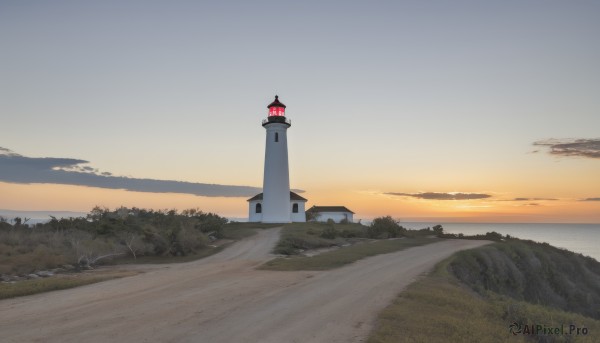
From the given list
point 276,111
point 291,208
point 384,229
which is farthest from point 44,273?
point 291,208

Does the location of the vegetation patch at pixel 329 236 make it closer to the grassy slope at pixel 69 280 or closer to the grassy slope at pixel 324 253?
the grassy slope at pixel 324 253

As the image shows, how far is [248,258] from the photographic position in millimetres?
25906

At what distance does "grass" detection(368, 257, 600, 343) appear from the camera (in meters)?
10.5

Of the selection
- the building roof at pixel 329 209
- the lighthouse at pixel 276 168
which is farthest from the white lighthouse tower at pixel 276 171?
the building roof at pixel 329 209

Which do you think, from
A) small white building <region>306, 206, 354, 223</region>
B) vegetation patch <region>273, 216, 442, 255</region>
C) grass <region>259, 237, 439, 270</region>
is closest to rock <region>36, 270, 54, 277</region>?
grass <region>259, 237, 439, 270</region>

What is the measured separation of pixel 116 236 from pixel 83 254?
6.69 meters

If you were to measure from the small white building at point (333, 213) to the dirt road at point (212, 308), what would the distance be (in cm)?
5603

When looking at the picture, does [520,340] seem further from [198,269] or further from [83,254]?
[83,254]

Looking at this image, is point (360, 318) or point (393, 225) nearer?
point (360, 318)

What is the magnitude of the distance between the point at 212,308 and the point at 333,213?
6637cm

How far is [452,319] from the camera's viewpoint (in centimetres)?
1202

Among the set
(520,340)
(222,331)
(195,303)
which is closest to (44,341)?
(222,331)

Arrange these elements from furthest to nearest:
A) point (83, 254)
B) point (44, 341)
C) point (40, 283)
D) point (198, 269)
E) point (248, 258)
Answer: point (248, 258)
point (83, 254)
point (198, 269)
point (40, 283)
point (44, 341)

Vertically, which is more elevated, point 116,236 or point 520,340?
point 116,236
